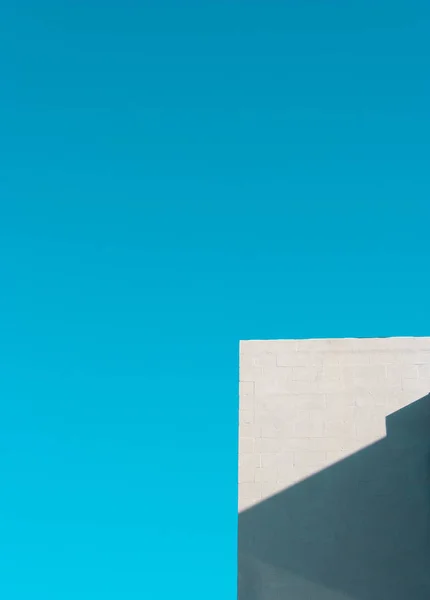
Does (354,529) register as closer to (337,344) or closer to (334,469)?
(334,469)

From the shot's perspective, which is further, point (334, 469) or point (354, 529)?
point (334, 469)

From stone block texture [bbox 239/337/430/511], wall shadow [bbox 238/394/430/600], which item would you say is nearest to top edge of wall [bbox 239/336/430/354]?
stone block texture [bbox 239/337/430/511]

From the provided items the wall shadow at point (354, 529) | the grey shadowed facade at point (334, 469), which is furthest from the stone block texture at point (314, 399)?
the wall shadow at point (354, 529)

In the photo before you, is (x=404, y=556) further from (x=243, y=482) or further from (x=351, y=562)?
(x=243, y=482)

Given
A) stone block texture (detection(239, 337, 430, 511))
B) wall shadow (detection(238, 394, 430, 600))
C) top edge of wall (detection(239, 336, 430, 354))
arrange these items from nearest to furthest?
wall shadow (detection(238, 394, 430, 600)), stone block texture (detection(239, 337, 430, 511)), top edge of wall (detection(239, 336, 430, 354))

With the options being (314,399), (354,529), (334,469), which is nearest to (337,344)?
(314,399)

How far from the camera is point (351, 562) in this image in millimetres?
13648

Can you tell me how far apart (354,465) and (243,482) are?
78.6 inches

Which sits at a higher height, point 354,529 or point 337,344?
point 337,344

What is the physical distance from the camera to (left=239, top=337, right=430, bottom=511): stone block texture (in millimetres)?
14500

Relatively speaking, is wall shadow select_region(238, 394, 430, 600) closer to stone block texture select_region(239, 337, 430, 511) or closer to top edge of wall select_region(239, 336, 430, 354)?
stone block texture select_region(239, 337, 430, 511)

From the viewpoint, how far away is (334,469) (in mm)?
14391

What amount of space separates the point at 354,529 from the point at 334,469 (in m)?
1.09

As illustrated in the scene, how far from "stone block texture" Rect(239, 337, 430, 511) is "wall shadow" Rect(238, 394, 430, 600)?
0.23 m
